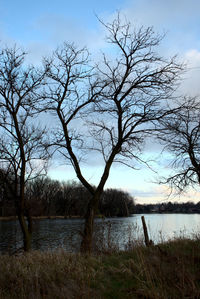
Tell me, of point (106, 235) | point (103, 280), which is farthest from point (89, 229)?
point (103, 280)

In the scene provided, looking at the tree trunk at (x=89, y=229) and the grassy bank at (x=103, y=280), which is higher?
the tree trunk at (x=89, y=229)

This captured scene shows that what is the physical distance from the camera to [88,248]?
781cm

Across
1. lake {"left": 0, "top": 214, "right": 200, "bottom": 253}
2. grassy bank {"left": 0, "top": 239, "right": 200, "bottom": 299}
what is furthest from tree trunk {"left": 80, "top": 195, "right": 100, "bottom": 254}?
grassy bank {"left": 0, "top": 239, "right": 200, "bottom": 299}

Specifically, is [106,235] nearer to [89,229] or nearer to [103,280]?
[89,229]

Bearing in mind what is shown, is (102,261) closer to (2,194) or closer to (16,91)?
(2,194)

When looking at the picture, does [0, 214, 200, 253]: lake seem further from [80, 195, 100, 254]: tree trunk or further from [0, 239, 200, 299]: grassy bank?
[0, 239, 200, 299]: grassy bank

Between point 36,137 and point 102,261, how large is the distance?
6097 mm

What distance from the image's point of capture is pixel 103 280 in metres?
4.54

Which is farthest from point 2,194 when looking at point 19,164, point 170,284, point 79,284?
point 170,284

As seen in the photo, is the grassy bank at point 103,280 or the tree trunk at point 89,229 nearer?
the grassy bank at point 103,280

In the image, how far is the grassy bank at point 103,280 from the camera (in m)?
3.76

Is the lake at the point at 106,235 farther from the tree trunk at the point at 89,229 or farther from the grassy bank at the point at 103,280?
the grassy bank at the point at 103,280

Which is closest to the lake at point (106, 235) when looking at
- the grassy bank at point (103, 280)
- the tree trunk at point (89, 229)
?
the tree trunk at point (89, 229)

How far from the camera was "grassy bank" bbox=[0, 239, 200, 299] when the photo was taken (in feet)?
12.3
